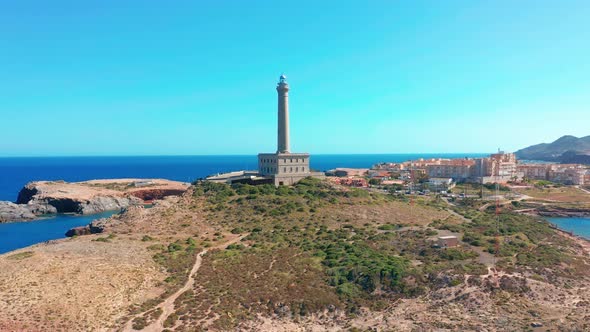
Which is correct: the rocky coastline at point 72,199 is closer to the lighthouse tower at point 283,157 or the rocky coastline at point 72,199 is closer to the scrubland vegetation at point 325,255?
the scrubland vegetation at point 325,255

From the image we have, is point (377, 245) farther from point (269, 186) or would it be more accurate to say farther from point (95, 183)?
point (95, 183)

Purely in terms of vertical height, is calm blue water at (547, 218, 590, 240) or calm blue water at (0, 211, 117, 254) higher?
calm blue water at (0, 211, 117, 254)

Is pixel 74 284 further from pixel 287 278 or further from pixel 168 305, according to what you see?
pixel 287 278

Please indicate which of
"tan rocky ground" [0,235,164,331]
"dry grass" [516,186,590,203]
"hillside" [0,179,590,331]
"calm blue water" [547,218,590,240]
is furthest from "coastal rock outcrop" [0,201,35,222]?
"dry grass" [516,186,590,203]

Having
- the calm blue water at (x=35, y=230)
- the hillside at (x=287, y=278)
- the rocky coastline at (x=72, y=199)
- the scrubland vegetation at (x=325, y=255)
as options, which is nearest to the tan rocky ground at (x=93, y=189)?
the rocky coastline at (x=72, y=199)

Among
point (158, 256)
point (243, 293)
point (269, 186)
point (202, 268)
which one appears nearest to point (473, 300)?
point (243, 293)

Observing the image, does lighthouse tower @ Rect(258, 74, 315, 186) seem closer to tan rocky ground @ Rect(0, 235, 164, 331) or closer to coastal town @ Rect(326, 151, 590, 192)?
tan rocky ground @ Rect(0, 235, 164, 331)

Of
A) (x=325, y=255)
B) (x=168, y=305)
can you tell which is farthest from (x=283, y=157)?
(x=168, y=305)
